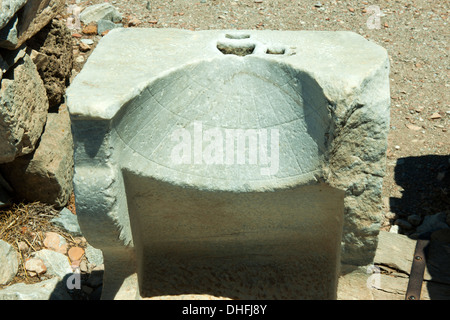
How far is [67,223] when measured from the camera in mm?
3703

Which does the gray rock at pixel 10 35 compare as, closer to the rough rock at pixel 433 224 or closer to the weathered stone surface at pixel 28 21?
the weathered stone surface at pixel 28 21

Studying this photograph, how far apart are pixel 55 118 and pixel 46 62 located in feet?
1.26

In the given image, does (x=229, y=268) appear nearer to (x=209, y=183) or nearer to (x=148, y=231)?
(x=148, y=231)

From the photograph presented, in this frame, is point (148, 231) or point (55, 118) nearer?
point (148, 231)

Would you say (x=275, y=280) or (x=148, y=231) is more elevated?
(x=148, y=231)

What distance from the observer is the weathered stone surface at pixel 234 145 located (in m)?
2.41

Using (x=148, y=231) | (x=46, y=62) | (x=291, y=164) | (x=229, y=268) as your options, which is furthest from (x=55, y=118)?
(x=291, y=164)

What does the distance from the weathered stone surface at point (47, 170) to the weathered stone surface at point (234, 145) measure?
3.27 feet

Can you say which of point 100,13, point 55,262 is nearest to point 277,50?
point 55,262

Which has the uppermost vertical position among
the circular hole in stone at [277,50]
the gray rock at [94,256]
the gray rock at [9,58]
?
the circular hole in stone at [277,50]

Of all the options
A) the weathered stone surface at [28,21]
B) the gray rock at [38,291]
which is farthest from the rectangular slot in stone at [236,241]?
the weathered stone surface at [28,21]

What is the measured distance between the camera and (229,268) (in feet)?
10.3

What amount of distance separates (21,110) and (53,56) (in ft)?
2.39

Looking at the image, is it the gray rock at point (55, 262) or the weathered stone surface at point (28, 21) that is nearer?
the weathered stone surface at point (28, 21)
